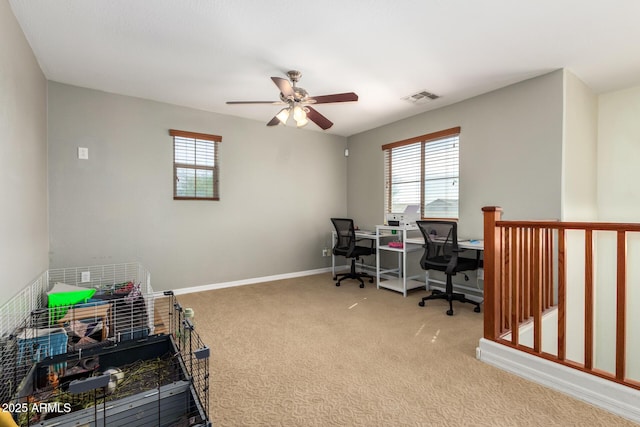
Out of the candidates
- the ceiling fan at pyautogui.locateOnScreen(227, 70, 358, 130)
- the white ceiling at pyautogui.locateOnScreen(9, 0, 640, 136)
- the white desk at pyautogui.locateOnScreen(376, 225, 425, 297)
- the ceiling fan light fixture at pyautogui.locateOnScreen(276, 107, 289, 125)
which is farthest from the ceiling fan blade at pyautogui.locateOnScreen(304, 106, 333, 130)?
the white desk at pyautogui.locateOnScreen(376, 225, 425, 297)

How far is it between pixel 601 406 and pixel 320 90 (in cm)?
348

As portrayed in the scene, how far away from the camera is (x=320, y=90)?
141 inches

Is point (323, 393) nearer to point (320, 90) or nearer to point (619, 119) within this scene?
point (320, 90)

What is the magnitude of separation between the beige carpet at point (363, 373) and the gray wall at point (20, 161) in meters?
1.47

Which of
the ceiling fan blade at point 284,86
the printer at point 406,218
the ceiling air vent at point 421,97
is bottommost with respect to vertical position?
the printer at point 406,218

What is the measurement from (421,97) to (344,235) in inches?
85.1

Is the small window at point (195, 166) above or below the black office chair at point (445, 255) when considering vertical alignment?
above

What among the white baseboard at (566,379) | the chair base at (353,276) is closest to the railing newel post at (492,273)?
the white baseboard at (566,379)

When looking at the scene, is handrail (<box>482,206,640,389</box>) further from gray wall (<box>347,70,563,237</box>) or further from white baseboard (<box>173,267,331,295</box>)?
white baseboard (<box>173,267,331,295</box>)

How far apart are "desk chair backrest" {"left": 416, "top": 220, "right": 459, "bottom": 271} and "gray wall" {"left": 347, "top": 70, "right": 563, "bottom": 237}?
0.67 m

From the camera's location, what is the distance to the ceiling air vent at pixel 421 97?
146 inches

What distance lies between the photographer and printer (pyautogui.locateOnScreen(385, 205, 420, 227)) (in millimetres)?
4172

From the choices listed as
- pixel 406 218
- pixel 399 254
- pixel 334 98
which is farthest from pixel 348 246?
pixel 334 98

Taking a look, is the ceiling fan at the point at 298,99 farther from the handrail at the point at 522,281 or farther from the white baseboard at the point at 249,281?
the white baseboard at the point at 249,281
